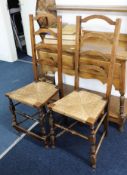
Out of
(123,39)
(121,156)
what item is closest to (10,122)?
(121,156)

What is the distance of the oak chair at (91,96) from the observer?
148 cm

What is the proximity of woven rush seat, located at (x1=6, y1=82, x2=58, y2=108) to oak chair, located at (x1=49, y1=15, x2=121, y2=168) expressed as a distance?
0.41 ft

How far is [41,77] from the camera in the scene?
212 cm

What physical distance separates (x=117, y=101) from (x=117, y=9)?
83 centimetres

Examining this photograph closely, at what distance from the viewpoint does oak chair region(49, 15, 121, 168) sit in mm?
Answer: 1479

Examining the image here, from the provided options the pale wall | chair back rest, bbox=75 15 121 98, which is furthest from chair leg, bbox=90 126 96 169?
the pale wall

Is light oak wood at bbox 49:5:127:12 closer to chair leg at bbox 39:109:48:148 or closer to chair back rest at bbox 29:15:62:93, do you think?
chair back rest at bbox 29:15:62:93

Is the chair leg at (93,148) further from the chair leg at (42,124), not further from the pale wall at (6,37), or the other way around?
the pale wall at (6,37)

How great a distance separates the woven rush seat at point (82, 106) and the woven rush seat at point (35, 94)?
0.46ft

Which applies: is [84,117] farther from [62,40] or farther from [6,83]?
[6,83]

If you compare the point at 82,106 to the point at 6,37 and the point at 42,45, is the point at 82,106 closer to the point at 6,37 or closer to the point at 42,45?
the point at 42,45

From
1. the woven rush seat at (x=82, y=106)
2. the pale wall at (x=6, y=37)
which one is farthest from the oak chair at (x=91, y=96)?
the pale wall at (x=6, y=37)

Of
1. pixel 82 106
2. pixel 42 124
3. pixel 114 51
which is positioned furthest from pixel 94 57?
pixel 42 124

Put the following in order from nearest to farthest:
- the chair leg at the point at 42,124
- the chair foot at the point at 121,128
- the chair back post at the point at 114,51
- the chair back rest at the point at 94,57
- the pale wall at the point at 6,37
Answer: the chair back post at the point at 114,51, the chair back rest at the point at 94,57, the chair leg at the point at 42,124, the chair foot at the point at 121,128, the pale wall at the point at 6,37
